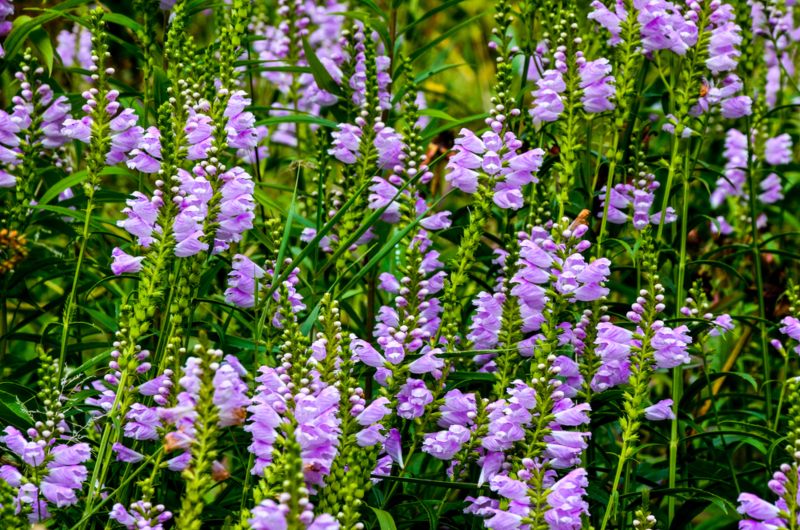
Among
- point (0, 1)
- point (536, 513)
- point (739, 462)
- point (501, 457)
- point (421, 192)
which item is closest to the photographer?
point (536, 513)

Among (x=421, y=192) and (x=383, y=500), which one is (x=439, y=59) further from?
(x=383, y=500)

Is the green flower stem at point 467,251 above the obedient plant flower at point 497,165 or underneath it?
underneath

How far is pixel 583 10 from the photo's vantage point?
4.42 metres

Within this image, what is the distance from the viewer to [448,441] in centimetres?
308

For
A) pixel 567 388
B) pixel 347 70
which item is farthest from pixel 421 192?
pixel 567 388

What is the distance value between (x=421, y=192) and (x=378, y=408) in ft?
5.54

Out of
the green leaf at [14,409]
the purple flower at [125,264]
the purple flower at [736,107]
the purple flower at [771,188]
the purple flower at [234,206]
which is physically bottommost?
the green leaf at [14,409]

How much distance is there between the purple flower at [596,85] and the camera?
11.2 feet

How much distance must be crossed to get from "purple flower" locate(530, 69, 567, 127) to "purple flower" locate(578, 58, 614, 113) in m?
0.08

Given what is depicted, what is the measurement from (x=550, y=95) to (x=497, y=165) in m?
0.41

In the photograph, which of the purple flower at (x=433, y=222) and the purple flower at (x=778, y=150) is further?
the purple flower at (x=778, y=150)

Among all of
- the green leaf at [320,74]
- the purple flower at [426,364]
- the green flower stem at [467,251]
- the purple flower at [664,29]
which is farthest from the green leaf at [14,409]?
the purple flower at [664,29]

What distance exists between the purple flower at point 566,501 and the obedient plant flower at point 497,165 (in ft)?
2.89

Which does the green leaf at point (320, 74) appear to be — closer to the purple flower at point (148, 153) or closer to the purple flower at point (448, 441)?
the purple flower at point (148, 153)
